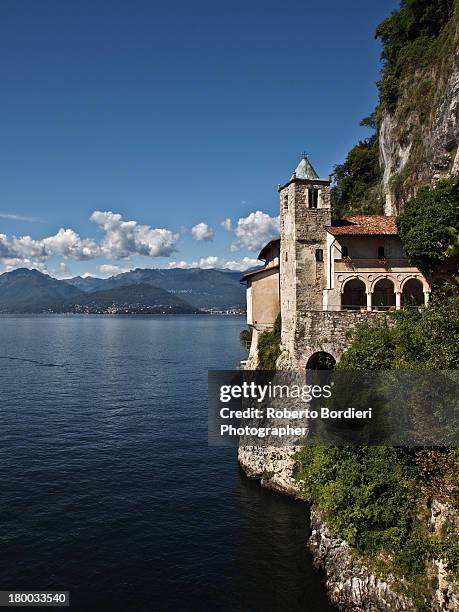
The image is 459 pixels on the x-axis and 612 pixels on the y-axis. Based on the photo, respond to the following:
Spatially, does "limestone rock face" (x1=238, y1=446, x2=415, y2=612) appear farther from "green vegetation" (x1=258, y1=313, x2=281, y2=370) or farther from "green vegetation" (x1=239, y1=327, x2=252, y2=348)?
"green vegetation" (x1=239, y1=327, x2=252, y2=348)

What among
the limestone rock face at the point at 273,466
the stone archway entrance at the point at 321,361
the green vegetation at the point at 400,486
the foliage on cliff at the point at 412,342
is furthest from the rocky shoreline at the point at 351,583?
the stone archway entrance at the point at 321,361

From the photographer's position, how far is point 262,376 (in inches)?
1433

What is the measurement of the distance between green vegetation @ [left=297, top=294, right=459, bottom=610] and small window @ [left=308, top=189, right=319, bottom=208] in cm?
1144

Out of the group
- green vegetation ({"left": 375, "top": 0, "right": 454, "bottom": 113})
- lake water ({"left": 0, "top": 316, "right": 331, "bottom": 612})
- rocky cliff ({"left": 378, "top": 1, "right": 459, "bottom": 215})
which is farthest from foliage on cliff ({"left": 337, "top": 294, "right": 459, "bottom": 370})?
green vegetation ({"left": 375, "top": 0, "right": 454, "bottom": 113})

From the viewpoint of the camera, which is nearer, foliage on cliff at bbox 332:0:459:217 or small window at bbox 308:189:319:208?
small window at bbox 308:189:319:208

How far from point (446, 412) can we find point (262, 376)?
16965mm

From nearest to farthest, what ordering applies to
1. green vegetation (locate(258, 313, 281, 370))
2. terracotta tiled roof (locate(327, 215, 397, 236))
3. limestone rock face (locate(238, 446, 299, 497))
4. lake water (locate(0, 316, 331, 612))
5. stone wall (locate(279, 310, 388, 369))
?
lake water (locate(0, 316, 331, 612)), stone wall (locate(279, 310, 388, 369)), limestone rock face (locate(238, 446, 299, 497)), terracotta tiled roof (locate(327, 215, 397, 236)), green vegetation (locate(258, 313, 281, 370))

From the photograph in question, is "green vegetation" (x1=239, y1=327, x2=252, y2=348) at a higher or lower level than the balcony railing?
lower

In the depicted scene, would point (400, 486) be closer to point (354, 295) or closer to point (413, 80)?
point (354, 295)

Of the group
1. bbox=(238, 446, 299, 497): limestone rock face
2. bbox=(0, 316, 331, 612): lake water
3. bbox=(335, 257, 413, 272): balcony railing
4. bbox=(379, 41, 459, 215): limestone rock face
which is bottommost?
bbox=(0, 316, 331, 612): lake water

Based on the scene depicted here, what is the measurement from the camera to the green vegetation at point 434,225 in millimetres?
29734

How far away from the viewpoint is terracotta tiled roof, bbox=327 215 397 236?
3238cm

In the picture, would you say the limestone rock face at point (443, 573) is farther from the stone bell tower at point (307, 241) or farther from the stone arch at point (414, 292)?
the stone arch at point (414, 292)

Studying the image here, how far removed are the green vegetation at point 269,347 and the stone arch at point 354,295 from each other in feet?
18.7
